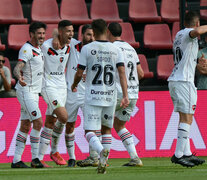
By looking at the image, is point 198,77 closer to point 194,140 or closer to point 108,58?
point 194,140

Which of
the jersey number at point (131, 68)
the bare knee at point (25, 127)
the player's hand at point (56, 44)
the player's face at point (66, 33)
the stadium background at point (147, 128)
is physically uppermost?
the player's face at point (66, 33)

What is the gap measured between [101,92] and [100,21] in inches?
33.0

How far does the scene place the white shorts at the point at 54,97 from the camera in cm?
828

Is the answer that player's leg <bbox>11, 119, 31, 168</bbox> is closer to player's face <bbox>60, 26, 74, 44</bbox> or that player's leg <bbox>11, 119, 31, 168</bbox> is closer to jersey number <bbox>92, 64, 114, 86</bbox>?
player's face <bbox>60, 26, 74, 44</bbox>

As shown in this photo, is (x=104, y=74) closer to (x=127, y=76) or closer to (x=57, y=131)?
(x=127, y=76)

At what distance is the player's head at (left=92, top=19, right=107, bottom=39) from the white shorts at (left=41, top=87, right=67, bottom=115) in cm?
168

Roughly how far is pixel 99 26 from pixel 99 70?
521 millimetres

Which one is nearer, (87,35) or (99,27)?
(99,27)

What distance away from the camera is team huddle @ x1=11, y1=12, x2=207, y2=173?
22.5 feet

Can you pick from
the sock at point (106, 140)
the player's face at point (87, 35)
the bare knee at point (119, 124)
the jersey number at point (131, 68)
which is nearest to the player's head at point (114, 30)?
the jersey number at point (131, 68)

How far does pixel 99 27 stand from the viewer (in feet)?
22.5

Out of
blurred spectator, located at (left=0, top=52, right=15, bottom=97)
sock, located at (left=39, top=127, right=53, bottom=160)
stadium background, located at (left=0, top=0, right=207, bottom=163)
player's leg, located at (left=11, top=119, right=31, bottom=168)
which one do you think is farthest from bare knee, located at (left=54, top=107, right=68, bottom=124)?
blurred spectator, located at (left=0, top=52, right=15, bottom=97)

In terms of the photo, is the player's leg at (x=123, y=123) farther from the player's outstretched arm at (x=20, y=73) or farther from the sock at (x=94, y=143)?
the player's outstretched arm at (x=20, y=73)

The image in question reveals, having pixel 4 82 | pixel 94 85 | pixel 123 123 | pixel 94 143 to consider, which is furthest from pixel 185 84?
pixel 4 82
